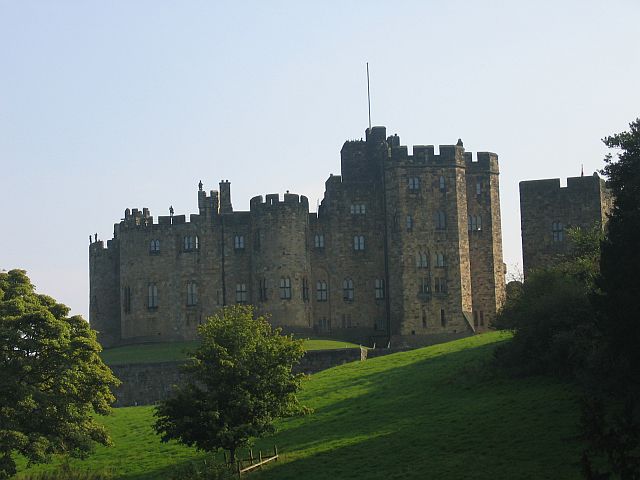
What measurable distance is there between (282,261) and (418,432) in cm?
3865

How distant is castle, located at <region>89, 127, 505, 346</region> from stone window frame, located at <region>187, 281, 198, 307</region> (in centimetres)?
9

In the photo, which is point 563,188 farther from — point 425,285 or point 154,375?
point 154,375

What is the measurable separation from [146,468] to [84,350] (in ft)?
19.2

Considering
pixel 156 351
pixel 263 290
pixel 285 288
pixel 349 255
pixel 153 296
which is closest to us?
pixel 156 351

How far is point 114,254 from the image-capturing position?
97.4 m

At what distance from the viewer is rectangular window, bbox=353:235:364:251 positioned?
299 ft

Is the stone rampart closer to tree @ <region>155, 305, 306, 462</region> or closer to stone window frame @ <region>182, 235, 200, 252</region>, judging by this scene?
stone window frame @ <region>182, 235, 200, 252</region>

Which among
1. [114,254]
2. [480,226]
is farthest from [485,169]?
[114,254]

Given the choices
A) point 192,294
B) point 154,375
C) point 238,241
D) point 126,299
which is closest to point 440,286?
point 238,241

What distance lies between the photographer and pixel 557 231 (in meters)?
87.9

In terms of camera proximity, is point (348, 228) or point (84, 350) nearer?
point (84, 350)

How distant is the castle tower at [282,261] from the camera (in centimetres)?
8950

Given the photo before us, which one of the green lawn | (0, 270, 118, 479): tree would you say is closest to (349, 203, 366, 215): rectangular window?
the green lawn

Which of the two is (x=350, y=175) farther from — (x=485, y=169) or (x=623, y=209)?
(x=623, y=209)
